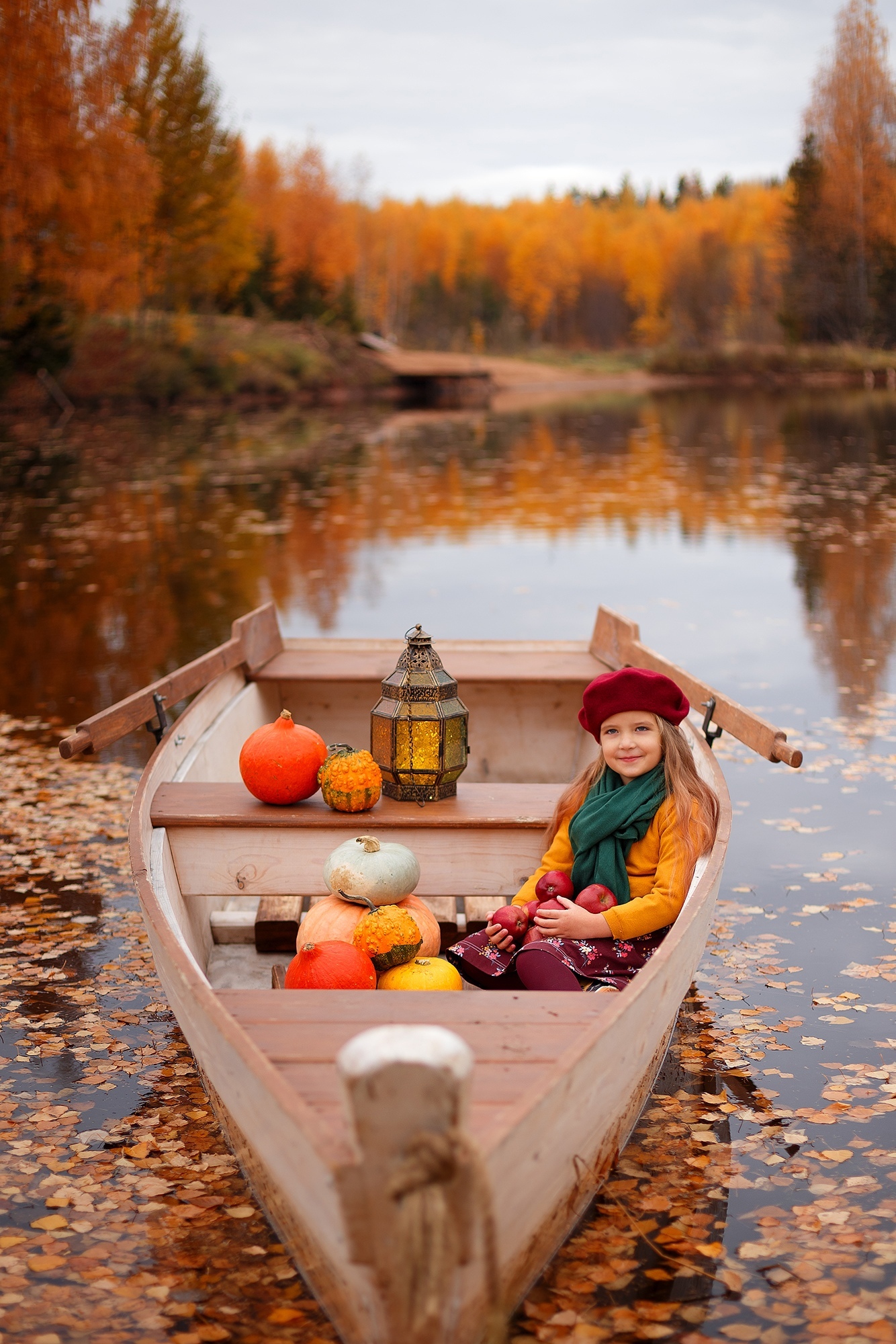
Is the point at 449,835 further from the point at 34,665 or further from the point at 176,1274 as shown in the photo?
the point at 34,665

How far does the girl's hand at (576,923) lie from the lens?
3414 mm

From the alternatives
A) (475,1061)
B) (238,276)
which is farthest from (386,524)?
(238,276)

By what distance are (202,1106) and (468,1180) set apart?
1.86 meters

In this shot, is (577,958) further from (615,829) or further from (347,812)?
(347,812)

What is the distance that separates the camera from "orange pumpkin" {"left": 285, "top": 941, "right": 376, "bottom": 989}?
3270 mm

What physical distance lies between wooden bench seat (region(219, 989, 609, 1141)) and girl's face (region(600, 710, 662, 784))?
89cm

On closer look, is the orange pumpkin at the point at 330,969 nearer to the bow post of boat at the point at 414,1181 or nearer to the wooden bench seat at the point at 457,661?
the bow post of boat at the point at 414,1181

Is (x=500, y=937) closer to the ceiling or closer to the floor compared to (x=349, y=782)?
closer to the floor

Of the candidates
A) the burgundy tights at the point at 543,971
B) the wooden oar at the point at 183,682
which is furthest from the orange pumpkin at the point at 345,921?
the wooden oar at the point at 183,682

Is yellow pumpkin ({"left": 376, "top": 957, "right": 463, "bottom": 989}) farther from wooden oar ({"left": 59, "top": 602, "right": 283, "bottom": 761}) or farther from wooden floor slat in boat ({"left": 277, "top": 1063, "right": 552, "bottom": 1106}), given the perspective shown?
wooden oar ({"left": 59, "top": 602, "right": 283, "bottom": 761})

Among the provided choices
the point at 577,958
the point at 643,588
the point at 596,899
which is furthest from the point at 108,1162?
the point at 643,588

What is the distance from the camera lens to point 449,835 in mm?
4074

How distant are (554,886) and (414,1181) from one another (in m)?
1.72

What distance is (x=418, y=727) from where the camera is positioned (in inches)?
161
